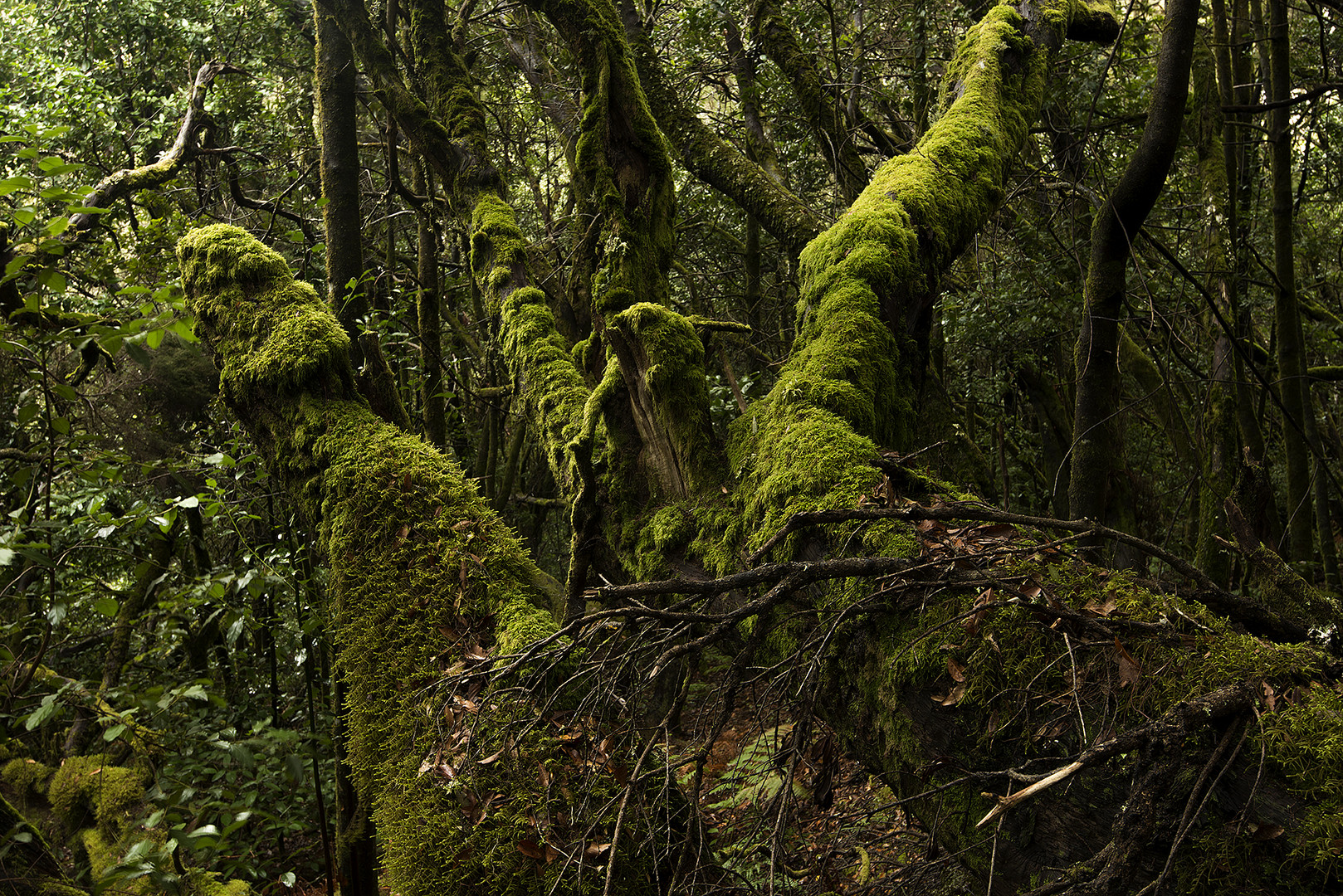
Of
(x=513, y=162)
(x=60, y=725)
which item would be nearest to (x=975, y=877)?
(x=60, y=725)

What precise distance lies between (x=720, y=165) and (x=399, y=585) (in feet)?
14.7

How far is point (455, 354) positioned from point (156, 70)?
388 cm

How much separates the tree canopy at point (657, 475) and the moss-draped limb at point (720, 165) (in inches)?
1.4

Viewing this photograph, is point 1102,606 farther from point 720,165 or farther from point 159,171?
point 720,165

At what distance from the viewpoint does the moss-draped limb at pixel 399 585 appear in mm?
1833

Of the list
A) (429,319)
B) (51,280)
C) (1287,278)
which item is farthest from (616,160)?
(1287,278)

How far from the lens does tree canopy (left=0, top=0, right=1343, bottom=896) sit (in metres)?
1.61

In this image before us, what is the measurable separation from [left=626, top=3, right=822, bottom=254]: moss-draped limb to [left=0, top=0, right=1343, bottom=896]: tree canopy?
0.04m

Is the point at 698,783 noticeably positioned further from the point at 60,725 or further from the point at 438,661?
the point at 60,725

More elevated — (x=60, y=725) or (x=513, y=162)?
(x=513, y=162)

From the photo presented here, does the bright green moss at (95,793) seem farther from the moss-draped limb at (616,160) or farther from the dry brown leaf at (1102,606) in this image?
the dry brown leaf at (1102,606)

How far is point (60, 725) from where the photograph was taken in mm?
5191

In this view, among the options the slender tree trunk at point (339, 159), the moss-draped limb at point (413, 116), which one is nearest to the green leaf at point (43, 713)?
the slender tree trunk at point (339, 159)

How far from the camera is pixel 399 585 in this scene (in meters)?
2.49
